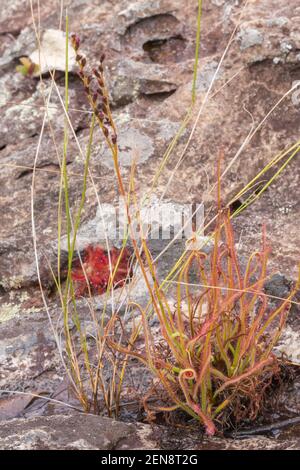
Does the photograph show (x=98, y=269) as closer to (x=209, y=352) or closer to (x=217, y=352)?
(x=217, y=352)

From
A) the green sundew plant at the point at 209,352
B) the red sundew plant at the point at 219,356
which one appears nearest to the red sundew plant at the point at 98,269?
the green sundew plant at the point at 209,352

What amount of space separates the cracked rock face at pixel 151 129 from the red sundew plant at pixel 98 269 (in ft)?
0.30

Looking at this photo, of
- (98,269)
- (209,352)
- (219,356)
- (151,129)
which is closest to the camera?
(209,352)

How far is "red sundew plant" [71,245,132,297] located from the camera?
292cm

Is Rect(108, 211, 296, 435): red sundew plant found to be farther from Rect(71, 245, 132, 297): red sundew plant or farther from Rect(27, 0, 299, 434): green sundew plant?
Rect(71, 245, 132, 297): red sundew plant

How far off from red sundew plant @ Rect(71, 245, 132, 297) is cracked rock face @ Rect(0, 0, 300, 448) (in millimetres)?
90

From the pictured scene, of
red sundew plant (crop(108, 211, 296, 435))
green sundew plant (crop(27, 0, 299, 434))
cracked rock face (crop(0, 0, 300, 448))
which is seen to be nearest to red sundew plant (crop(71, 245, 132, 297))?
cracked rock face (crop(0, 0, 300, 448))

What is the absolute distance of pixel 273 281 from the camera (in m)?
2.69

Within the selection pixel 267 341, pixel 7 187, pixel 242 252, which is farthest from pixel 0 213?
pixel 267 341

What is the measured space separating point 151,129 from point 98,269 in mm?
752

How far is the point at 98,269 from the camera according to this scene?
293 centimetres

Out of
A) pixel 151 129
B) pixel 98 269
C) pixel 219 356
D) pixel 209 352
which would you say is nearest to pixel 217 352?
pixel 219 356

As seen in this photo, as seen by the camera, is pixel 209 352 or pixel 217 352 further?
pixel 217 352

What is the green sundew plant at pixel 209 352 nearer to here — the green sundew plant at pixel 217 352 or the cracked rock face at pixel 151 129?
the green sundew plant at pixel 217 352
